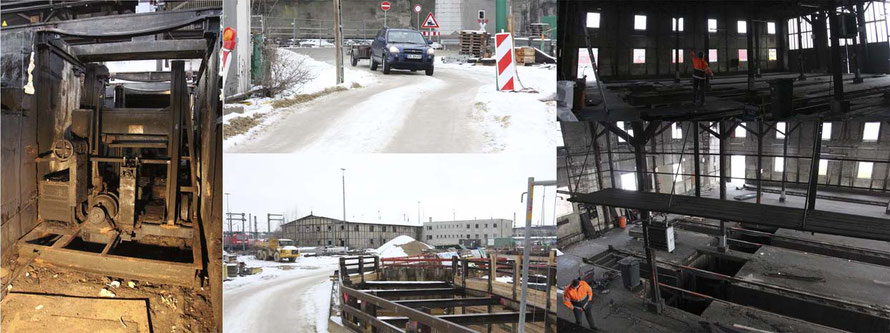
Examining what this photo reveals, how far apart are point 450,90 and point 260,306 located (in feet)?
4.66

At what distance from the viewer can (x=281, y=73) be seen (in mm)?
2156

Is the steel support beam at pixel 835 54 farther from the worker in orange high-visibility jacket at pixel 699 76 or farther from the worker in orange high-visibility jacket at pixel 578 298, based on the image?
the worker in orange high-visibility jacket at pixel 578 298

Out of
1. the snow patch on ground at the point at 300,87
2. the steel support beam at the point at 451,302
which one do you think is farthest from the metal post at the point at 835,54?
the snow patch on ground at the point at 300,87

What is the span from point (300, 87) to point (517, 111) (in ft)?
3.27

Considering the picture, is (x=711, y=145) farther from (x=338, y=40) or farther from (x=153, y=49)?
(x=153, y=49)

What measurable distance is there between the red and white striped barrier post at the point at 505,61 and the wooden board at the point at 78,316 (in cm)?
219

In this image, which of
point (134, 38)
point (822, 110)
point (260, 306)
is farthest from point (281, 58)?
point (822, 110)

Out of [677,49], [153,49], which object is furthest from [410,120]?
[677,49]

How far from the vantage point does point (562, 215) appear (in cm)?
451

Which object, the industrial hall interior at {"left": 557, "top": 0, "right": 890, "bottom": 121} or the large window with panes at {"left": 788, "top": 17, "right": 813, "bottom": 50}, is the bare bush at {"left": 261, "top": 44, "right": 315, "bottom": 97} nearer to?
the industrial hall interior at {"left": 557, "top": 0, "right": 890, "bottom": 121}

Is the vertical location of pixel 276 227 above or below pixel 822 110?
below

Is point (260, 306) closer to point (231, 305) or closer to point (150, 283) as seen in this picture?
point (231, 305)

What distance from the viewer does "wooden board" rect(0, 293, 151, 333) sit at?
256cm

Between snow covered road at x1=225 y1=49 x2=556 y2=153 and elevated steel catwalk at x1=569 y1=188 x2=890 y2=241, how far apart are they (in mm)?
1918
